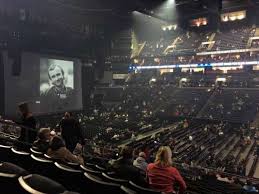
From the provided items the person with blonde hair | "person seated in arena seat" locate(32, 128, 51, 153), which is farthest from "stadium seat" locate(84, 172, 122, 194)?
"person seated in arena seat" locate(32, 128, 51, 153)

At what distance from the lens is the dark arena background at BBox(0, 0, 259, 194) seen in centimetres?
472

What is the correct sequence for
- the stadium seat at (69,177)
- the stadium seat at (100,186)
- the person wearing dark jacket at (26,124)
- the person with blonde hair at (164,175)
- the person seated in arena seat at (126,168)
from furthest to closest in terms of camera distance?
the person wearing dark jacket at (26,124) < the person seated in arena seat at (126,168) < the person with blonde hair at (164,175) < the stadium seat at (69,177) < the stadium seat at (100,186)

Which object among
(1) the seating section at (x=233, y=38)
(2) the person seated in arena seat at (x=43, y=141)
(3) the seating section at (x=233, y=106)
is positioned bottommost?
(3) the seating section at (x=233, y=106)

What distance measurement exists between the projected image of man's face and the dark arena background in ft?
0.24

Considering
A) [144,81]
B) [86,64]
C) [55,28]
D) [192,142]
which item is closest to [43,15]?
[55,28]

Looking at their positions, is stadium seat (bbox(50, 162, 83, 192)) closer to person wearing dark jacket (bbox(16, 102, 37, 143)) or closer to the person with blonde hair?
Result: the person with blonde hair

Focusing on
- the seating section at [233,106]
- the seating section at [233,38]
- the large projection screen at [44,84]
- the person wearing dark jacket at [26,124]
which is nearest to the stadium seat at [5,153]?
the person wearing dark jacket at [26,124]

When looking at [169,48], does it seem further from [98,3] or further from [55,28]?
[55,28]

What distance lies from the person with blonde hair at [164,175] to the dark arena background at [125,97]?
0.01m

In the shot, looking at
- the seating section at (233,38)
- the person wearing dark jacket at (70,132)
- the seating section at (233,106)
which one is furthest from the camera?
the seating section at (233,38)

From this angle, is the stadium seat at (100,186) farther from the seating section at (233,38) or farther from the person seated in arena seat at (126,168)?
the seating section at (233,38)

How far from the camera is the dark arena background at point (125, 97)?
15.5 feet

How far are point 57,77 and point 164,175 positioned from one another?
65.0 feet

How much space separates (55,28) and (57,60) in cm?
235
